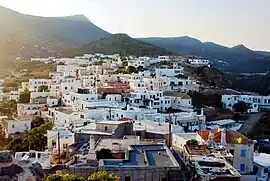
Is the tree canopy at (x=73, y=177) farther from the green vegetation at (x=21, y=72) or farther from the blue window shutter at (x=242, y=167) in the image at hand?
the green vegetation at (x=21, y=72)

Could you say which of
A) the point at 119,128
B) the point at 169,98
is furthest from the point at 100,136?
the point at 169,98

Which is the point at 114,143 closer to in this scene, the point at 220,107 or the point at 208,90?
the point at 220,107

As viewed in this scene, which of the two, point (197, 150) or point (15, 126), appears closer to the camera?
point (197, 150)

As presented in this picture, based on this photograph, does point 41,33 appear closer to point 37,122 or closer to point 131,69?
point 131,69

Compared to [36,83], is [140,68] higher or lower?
higher

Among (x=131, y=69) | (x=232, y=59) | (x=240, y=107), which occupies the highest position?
(x=232, y=59)

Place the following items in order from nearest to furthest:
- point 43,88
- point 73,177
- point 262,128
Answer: point 73,177 < point 262,128 < point 43,88

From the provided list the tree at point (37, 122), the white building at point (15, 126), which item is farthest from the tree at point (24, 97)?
the white building at point (15, 126)

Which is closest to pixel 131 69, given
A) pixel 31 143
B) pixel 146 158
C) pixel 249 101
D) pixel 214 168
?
pixel 249 101
